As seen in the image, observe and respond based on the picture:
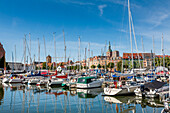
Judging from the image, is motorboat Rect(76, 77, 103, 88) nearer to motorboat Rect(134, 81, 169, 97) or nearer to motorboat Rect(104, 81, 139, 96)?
motorboat Rect(104, 81, 139, 96)

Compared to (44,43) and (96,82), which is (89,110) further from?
(44,43)

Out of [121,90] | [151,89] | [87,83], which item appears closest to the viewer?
[151,89]

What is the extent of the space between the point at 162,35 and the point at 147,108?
41596 millimetres

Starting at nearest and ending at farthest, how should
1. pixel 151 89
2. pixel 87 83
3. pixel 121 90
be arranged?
pixel 151 89 → pixel 121 90 → pixel 87 83

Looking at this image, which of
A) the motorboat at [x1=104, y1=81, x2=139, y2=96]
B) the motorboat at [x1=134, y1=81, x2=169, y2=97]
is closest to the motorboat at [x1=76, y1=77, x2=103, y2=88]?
the motorboat at [x1=104, y1=81, x2=139, y2=96]

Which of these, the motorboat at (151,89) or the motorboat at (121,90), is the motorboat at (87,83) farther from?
the motorboat at (151,89)

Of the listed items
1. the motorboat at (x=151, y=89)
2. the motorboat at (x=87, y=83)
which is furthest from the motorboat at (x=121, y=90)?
the motorboat at (x=87, y=83)

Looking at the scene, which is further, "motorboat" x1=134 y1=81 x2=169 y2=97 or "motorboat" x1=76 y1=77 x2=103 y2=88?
"motorboat" x1=76 y1=77 x2=103 y2=88

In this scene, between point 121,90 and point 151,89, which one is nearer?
point 151,89

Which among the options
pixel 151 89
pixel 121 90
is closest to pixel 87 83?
pixel 121 90

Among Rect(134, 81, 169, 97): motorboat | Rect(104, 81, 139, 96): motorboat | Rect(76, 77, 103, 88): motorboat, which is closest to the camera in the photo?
Rect(134, 81, 169, 97): motorboat

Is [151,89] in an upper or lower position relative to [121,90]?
upper

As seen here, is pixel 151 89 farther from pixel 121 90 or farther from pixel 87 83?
pixel 87 83

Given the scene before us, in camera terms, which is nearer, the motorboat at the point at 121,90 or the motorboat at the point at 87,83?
the motorboat at the point at 121,90
